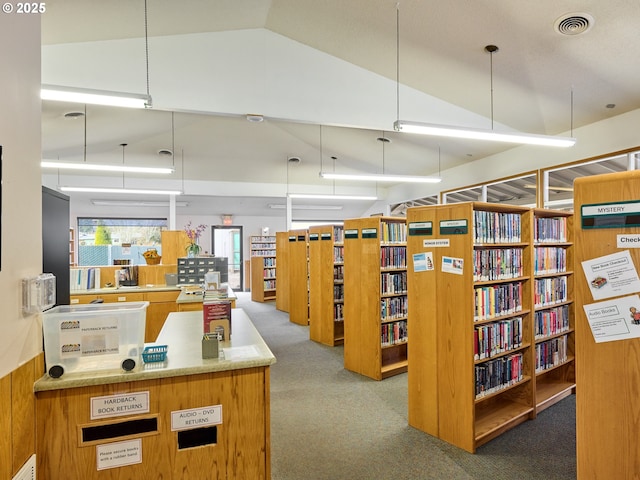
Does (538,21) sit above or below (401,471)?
above

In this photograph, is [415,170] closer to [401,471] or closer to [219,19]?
[219,19]

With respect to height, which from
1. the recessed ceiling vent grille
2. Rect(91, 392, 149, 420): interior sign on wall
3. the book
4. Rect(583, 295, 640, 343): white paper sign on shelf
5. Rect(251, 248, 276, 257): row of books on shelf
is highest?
the recessed ceiling vent grille

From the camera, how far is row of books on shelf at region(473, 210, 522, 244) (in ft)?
9.95

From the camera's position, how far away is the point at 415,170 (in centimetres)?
906

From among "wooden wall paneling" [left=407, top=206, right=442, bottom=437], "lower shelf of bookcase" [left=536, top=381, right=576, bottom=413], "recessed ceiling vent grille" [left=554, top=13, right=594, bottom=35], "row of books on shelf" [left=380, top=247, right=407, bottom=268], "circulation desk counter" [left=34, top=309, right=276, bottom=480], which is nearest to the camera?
"circulation desk counter" [left=34, top=309, right=276, bottom=480]

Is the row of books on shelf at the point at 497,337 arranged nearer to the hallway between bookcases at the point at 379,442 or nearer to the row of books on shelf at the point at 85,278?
the hallway between bookcases at the point at 379,442

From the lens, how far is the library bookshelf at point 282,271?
28.0 ft

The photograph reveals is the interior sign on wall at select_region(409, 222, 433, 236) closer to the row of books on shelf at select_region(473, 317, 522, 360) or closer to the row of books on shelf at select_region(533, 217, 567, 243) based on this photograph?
the row of books on shelf at select_region(473, 317, 522, 360)

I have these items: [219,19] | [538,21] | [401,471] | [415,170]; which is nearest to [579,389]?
[401,471]

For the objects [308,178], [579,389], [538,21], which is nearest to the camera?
[579,389]

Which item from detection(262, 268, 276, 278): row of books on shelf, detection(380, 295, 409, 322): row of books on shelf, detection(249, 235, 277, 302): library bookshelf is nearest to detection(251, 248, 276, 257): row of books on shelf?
detection(249, 235, 277, 302): library bookshelf

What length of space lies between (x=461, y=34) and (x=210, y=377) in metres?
4.17

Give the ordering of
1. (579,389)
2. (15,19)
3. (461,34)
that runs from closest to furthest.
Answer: (15,19)
(579,389)
(461,34)

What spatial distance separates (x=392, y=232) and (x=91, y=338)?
360 cm
